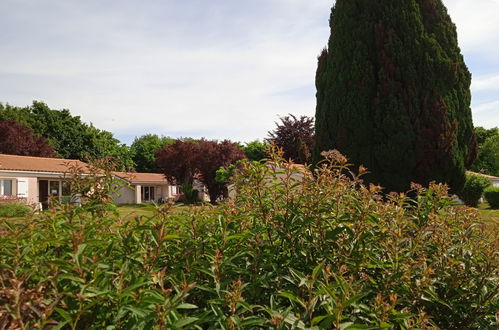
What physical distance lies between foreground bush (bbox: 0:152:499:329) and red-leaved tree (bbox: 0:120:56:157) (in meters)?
40.3

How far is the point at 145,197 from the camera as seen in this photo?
150 ft

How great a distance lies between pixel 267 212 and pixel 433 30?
575 inches

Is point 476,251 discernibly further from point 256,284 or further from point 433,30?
point 433,30

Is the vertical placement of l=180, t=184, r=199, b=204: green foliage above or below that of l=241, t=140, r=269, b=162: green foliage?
below

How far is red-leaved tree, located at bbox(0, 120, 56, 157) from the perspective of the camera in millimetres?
36906

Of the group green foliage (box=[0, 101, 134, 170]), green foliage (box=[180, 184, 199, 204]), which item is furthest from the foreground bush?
green foliage (box=[0, 101, 134, 170])

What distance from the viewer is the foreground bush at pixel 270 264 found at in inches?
58.1

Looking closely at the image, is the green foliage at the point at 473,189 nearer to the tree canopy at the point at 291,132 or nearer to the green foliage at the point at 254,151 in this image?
the tree canopy at the point at 291,132

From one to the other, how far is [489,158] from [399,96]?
44.9m

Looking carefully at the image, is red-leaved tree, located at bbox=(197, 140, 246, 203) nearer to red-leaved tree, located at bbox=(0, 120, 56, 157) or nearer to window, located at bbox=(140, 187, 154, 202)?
window, located at bbox=(140, 187, 154, 202)

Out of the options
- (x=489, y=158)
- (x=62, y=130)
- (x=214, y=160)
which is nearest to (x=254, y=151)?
(x=214, y=160)

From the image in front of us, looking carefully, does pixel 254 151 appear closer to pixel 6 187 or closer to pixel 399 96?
pixel 6 187

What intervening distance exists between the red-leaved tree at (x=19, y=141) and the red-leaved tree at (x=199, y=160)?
1181cm

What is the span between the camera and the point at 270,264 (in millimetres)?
1851
